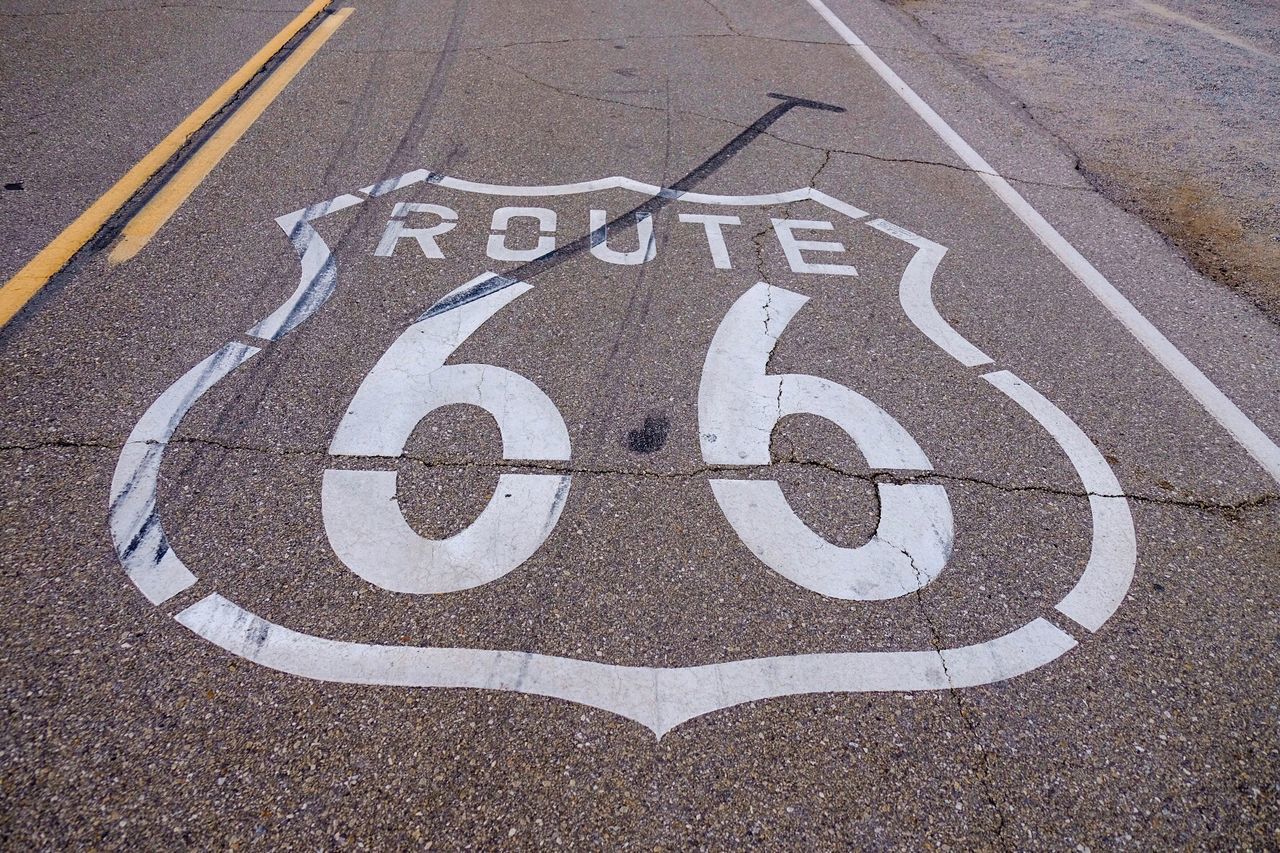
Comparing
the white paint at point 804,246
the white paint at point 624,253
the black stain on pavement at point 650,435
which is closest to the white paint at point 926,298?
the white paint at point 804,246

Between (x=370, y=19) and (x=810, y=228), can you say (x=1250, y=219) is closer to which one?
(x=810, y=228)

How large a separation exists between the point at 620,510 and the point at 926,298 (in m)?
2.27

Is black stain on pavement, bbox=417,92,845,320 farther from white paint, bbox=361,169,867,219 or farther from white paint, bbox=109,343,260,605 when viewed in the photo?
white paint, bbox=109,343,260,605

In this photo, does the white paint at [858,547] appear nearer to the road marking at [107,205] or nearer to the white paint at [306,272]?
the white paint at [306,272]

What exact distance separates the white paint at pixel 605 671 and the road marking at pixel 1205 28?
363 inches

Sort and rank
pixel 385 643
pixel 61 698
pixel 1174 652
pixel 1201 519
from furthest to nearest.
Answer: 1. pixel 1201 519
2. pixel 1174 652
3. pixel 385 643
4. pixel 61 698

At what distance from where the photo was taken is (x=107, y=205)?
15.0 ft

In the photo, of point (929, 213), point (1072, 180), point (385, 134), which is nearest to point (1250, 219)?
point (1072, 180)

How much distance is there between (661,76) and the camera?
7008mm

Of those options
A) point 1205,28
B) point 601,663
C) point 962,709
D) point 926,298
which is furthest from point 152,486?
point 1205,28

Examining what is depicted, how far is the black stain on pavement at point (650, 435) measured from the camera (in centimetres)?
331

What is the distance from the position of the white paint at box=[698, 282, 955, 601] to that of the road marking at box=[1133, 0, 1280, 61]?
26.1 ft

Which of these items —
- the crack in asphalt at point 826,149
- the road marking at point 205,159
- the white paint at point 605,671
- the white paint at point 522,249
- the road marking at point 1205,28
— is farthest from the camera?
the road marking at point 1205,28

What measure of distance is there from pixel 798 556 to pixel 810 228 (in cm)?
260
